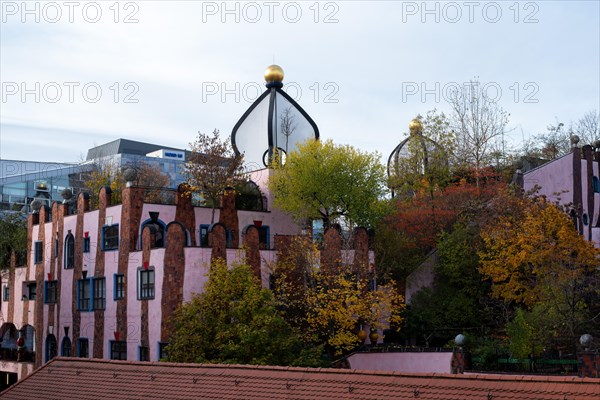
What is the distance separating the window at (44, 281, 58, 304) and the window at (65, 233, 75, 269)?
1440 mm

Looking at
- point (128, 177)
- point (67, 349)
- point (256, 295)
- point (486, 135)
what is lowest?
point (67, 349)

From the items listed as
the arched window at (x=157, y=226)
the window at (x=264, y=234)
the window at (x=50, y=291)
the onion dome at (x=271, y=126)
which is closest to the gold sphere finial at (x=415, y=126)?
the onion dome at (x=271, y=126)

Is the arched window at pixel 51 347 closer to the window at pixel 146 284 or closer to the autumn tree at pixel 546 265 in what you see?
the window at pixel 146 284

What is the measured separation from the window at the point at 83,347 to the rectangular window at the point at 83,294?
4.09 ft

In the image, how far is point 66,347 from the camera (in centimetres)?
3584

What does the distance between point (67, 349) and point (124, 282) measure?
18.6 feet

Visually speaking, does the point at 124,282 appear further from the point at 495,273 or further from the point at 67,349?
the point at 495,273

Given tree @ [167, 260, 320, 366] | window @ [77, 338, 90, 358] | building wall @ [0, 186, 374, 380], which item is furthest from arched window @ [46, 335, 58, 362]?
tree @ [167, 260, 320, 366]

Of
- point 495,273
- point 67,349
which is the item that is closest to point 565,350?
point 495,273

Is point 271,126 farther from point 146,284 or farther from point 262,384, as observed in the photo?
point 262,384

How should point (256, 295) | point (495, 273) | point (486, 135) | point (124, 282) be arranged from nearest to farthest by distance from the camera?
point (256, 295) < point (495, 273) < point (124, 282) < point (486, 135)

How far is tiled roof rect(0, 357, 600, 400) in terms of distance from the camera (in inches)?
546

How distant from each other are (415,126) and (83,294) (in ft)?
57.7

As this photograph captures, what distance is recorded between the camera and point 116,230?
1313 inches
